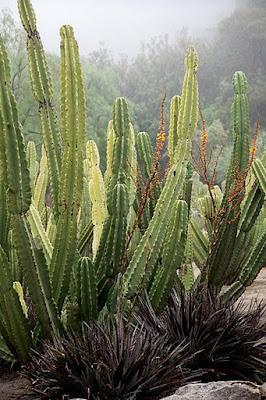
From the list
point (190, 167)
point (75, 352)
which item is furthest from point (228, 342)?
point (190, 167)

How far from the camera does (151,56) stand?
152 feet

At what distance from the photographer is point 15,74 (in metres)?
20.3

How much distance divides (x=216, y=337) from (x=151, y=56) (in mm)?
45149

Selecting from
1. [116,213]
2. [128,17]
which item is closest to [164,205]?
[116,213]

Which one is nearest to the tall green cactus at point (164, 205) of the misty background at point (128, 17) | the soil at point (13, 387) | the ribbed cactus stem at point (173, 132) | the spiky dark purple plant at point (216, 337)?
the spiky dark purple plant at point (216, 337)

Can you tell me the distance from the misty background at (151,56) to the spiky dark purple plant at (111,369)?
1429cm

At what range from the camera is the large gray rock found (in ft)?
6.82

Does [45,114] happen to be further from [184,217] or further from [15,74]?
[15,74]

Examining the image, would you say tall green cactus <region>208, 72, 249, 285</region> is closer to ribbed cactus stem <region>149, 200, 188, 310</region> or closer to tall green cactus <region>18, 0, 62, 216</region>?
ribbed cactus stem <region>149, 200, 188, 310</region>

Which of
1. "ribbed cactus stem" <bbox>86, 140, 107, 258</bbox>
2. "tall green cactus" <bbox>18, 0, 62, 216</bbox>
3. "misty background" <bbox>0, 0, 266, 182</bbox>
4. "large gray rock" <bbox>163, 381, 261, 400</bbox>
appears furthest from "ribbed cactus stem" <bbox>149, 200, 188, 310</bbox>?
"misty background" <bbox>0, 0, 266, 182</bbox>

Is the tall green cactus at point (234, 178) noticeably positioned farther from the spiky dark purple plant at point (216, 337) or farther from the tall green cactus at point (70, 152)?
the tall green cactus at point (70, 152)

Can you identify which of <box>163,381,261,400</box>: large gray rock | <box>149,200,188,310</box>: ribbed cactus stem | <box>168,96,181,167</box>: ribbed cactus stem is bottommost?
<box>163,381,261,400</box>: large gray rock

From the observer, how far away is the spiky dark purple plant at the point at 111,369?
216 centimetres

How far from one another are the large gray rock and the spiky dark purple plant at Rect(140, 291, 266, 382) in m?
0.31
